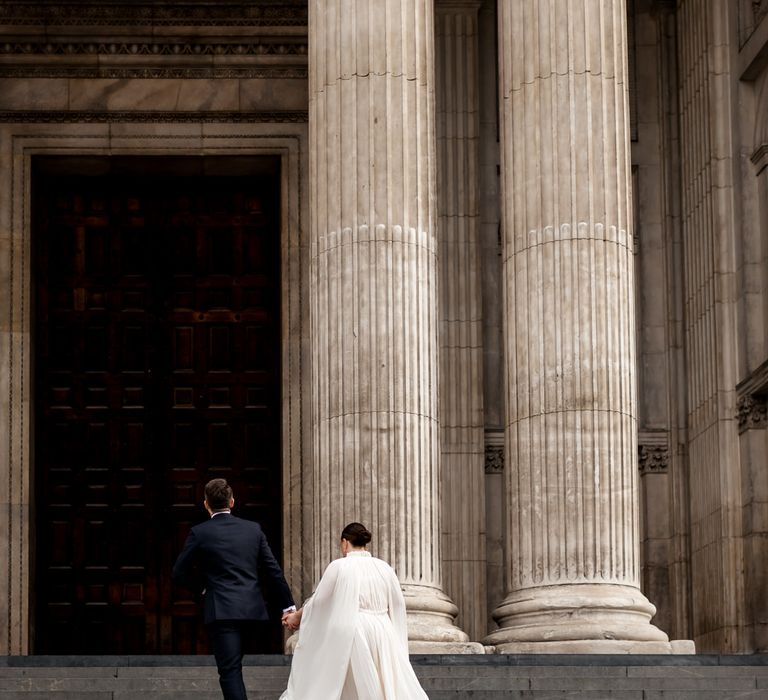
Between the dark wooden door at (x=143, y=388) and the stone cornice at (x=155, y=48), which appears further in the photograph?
the stone cornice at (x=155, y=48)

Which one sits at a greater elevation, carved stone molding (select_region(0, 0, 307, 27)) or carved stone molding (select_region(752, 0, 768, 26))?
carved stone molding (select_region(0, 0, 307, 27))

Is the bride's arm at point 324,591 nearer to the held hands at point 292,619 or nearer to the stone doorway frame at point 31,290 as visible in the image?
the held hands at point 292,619

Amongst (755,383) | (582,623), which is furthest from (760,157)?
(582,623)

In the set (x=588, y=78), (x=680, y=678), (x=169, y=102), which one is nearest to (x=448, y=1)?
(x=169, y=102)

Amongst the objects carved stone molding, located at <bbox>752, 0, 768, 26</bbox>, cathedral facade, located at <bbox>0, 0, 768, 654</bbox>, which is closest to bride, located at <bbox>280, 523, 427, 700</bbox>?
cathedral facade, located at <bbox>0, 0, 768, 654</bbox>

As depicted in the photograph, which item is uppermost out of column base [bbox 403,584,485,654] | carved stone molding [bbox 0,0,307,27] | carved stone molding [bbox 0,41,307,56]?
carved stone molding [bbox 0,0,307,27]

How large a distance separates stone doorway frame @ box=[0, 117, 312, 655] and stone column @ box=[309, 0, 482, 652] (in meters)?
6.52

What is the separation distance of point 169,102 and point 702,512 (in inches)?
395

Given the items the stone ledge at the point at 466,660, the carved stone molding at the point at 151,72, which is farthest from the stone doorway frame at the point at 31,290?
the stone ledge at the point at 466,660

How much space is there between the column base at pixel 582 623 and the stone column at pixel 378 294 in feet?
2.39

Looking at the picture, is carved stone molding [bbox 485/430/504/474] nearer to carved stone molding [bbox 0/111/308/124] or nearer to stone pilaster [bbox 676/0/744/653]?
stone pilaster [bbox 676/0/744/653]

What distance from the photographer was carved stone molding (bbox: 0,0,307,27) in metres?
30.5

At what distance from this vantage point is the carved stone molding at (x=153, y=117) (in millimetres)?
30625

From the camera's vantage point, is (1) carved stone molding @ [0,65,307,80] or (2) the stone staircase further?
(1) carved stone molding @ [0,65,307,80]
